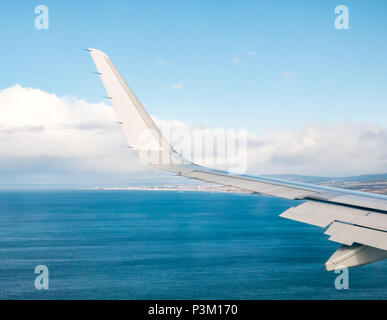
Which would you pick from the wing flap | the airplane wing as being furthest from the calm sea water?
the wing flap

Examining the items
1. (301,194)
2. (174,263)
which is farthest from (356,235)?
(174,263)

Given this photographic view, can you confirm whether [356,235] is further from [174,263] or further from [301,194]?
[174,263]

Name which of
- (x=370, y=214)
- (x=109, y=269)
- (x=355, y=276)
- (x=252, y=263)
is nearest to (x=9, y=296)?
(x=109, y=269)

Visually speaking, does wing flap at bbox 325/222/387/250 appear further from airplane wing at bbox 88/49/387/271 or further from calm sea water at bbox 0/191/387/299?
calm sea water at bbox 0/191/387/299

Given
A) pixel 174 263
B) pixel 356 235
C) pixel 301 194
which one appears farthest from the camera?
pixel 174 263

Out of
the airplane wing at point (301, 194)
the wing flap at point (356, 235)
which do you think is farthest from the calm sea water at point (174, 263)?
the wing flap at point (356, 235)
